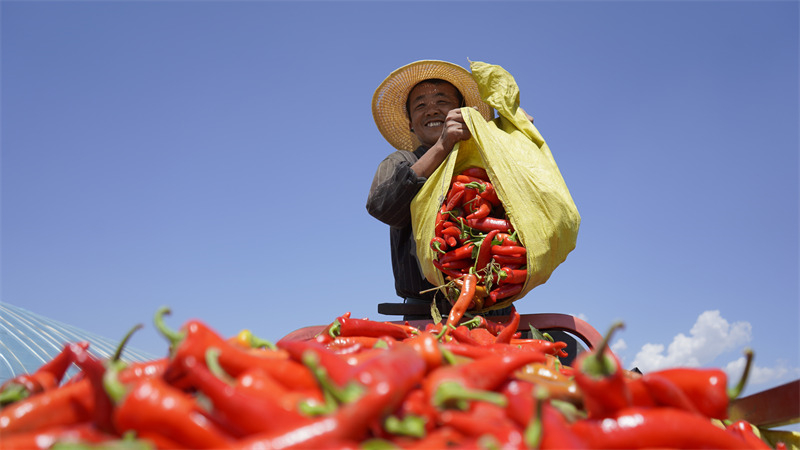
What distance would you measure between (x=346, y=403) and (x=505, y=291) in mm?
2037

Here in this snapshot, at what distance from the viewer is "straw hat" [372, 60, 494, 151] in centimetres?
402

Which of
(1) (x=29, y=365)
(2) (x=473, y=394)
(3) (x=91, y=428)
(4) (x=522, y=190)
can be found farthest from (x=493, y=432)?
(1) (x=29, y=365)

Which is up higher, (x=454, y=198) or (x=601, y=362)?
(x=454, y=198)

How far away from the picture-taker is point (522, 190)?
9.58 ft

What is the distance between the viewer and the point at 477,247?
2.89 metres

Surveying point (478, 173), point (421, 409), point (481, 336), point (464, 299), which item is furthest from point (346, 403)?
point (478, 173)

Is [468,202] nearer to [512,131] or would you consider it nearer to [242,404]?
[512,131]

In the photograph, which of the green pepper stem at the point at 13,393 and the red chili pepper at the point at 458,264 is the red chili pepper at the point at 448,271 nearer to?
the red chili pepper at the point at 458,264

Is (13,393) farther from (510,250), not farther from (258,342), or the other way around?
(510,250)

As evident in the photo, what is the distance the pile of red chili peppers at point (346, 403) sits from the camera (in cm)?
93

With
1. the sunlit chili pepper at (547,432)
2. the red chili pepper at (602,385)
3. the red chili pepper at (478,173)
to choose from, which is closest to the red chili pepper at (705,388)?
the red chili pepper at (602,385)

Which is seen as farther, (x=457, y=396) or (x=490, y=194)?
(x=490, y=194)

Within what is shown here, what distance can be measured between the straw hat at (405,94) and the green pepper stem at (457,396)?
10.9 ft

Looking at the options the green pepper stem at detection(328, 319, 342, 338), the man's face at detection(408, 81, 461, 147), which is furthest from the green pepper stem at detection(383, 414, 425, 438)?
the man's face at detection(408, 81, 461, 147)
